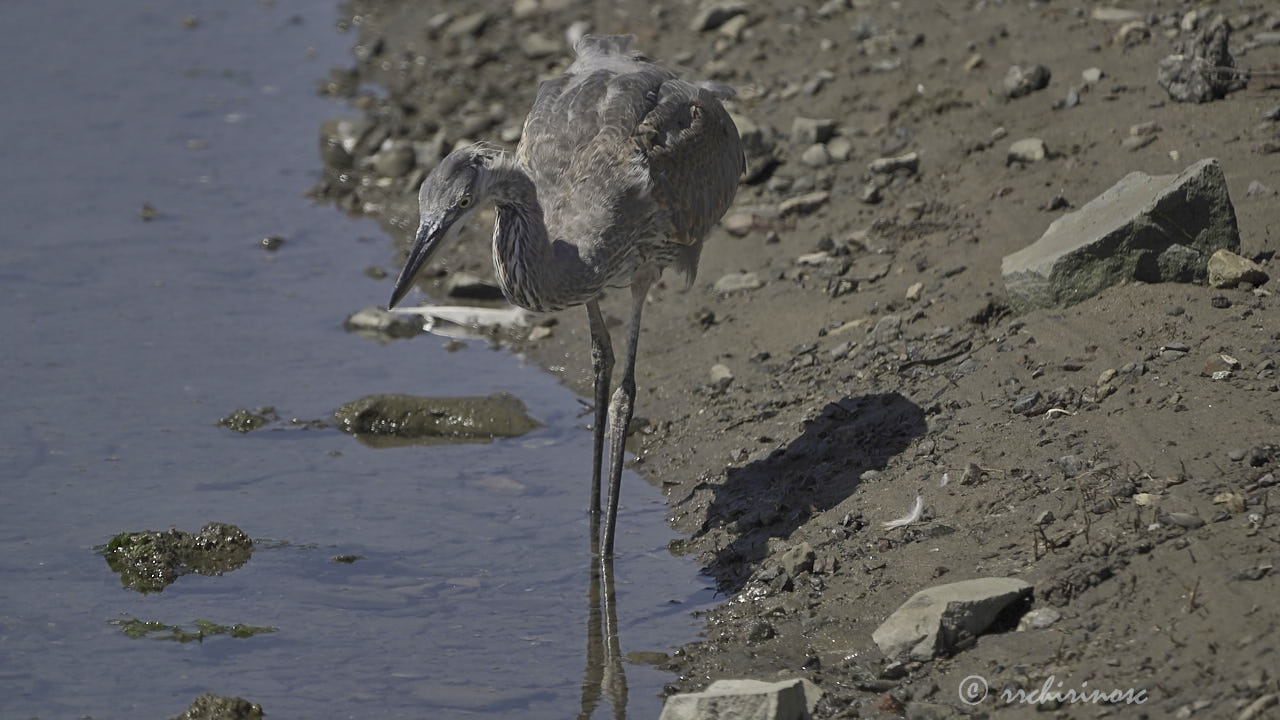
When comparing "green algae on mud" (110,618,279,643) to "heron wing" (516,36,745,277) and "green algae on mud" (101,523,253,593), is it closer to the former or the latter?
"green algae on mud" (101,523,253,593)

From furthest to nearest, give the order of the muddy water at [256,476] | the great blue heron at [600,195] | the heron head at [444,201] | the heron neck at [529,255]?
the heron neck at [529,255]
the great blue heron at [600,195]
the heron head at [444,201]
the muddy water at [256,476]

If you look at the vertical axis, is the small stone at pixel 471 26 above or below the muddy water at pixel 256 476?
above

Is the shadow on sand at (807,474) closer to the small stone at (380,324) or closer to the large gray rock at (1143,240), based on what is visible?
the large gray rock at (1143,240)

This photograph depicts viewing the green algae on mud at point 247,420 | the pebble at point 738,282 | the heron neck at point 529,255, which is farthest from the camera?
the pebble at point 738,282

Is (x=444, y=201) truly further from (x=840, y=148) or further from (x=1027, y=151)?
(x=840, y=148)

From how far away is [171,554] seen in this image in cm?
649

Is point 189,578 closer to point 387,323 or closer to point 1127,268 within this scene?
point 387,323

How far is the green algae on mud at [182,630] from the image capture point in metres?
5.96

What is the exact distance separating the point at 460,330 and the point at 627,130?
8.57 ft

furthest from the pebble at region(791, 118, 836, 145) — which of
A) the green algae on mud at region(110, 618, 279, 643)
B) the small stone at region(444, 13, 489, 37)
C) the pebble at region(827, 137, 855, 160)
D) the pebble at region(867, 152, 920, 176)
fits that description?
the green algae on mud at region(110, 618, 279, 643)

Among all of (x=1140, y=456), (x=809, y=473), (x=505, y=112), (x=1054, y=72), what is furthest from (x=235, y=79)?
(x=1140, y=456)

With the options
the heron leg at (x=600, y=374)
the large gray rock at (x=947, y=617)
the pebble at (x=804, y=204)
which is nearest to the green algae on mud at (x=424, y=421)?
the heron leg at (x=600, y=374)

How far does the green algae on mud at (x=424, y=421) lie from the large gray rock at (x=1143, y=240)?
2.77 m

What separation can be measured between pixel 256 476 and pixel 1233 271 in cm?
462
